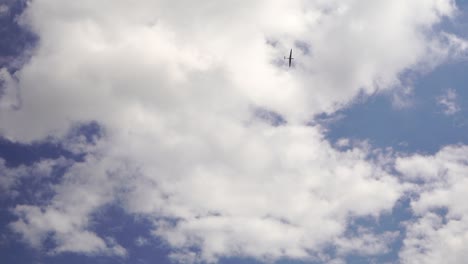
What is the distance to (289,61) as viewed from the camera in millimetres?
172000

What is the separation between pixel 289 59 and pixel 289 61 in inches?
49.4

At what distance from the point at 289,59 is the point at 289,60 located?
0.72 m

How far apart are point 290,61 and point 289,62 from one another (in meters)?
0.91

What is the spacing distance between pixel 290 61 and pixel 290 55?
18.4 ft

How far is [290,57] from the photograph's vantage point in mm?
173125

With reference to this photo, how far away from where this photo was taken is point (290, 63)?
564 feet

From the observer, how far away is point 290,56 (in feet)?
572

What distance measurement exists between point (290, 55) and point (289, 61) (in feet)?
19.1

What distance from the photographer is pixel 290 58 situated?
17188 centimetres

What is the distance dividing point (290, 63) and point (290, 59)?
2.53 m

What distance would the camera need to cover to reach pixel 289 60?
17200 cm

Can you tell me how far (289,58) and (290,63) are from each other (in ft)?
10.5

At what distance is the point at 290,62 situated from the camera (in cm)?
17225

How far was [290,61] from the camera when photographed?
17212 centimetres
